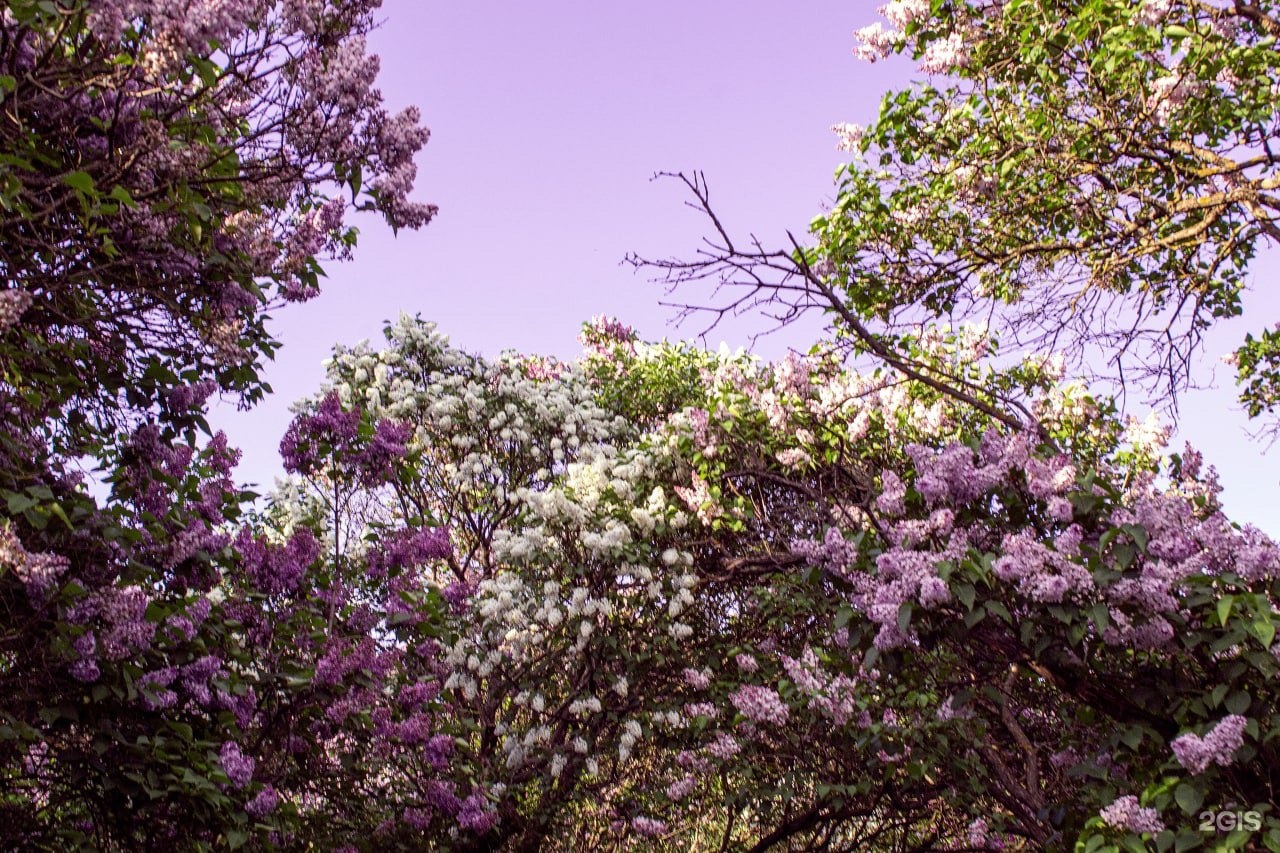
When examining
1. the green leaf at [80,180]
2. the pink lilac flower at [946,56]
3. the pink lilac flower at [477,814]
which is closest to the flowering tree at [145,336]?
the green leaf at [80,180]

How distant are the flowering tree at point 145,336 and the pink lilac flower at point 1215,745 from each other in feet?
11.0

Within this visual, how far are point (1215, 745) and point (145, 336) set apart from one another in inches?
164

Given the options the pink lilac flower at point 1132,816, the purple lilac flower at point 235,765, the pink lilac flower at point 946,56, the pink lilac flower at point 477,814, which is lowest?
the pink lilac flower at point 1132,816

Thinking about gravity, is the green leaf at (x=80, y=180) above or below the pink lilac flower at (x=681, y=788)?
above

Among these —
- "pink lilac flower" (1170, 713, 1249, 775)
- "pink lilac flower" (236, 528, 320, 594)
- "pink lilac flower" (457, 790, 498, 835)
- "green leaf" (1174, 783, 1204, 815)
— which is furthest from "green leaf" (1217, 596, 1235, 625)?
"pink lilac flower" (457, 790, 498, 835)

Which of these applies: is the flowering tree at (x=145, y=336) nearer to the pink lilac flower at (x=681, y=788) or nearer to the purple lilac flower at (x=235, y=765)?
the purple lilac flower at (x=235, y=765)

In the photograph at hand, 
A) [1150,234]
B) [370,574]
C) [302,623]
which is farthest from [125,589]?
[1150,234]

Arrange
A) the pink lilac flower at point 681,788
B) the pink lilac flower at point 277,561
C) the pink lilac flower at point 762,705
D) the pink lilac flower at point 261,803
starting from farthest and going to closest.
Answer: the pink lilac flower at point 681,788 → the pink lilac flower at point 762,705 → the pink lilac flower at point 277,561 → the pink lilac flower at point 261,803

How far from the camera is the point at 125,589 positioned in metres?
3.65

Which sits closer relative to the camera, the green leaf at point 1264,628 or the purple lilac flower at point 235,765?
the green leaf at point 1264,628

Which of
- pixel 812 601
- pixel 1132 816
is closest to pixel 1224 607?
pixel 1132 816

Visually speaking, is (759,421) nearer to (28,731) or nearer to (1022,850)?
(1022,850)

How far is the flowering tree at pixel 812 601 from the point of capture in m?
2.93

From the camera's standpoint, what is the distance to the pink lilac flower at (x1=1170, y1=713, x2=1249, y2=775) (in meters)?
2.63
